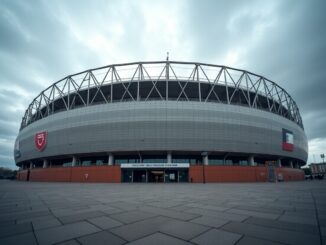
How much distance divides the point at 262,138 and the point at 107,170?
36.8m

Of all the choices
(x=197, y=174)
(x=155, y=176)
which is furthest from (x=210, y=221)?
(x=155, y=176)

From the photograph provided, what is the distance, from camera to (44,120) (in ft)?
162

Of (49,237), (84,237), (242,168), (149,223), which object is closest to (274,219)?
(149,223)

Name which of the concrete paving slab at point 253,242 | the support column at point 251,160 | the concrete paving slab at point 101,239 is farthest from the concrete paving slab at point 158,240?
the support column at point 251,160

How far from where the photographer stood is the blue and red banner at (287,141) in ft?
153

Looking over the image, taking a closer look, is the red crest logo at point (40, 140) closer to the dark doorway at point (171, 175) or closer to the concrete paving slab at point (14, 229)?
the dark doorway at point (171, 175)

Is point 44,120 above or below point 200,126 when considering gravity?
above

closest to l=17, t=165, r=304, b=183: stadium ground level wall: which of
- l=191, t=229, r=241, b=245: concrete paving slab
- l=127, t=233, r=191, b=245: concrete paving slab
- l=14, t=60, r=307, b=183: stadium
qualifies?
l=14, t=60, r=307, b=183: stadium

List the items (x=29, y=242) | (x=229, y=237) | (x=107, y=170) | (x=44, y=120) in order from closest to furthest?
1. (x=29, y=242)
2. (x=229, y=237)
3. (x=107, y=170)
4. (x=44, y=120)

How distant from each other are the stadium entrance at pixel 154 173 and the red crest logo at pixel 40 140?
2494 centimetres

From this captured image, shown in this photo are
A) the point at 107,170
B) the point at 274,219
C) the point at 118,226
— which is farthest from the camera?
the point at 107,170

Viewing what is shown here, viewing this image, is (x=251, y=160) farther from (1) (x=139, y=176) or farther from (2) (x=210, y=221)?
(2) (x=210, y=221)

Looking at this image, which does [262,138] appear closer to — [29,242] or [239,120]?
[239,120]

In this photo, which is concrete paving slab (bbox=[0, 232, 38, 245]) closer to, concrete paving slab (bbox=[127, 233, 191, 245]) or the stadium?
concrete paving slab (bbox=[127, 233, 191, 245])
